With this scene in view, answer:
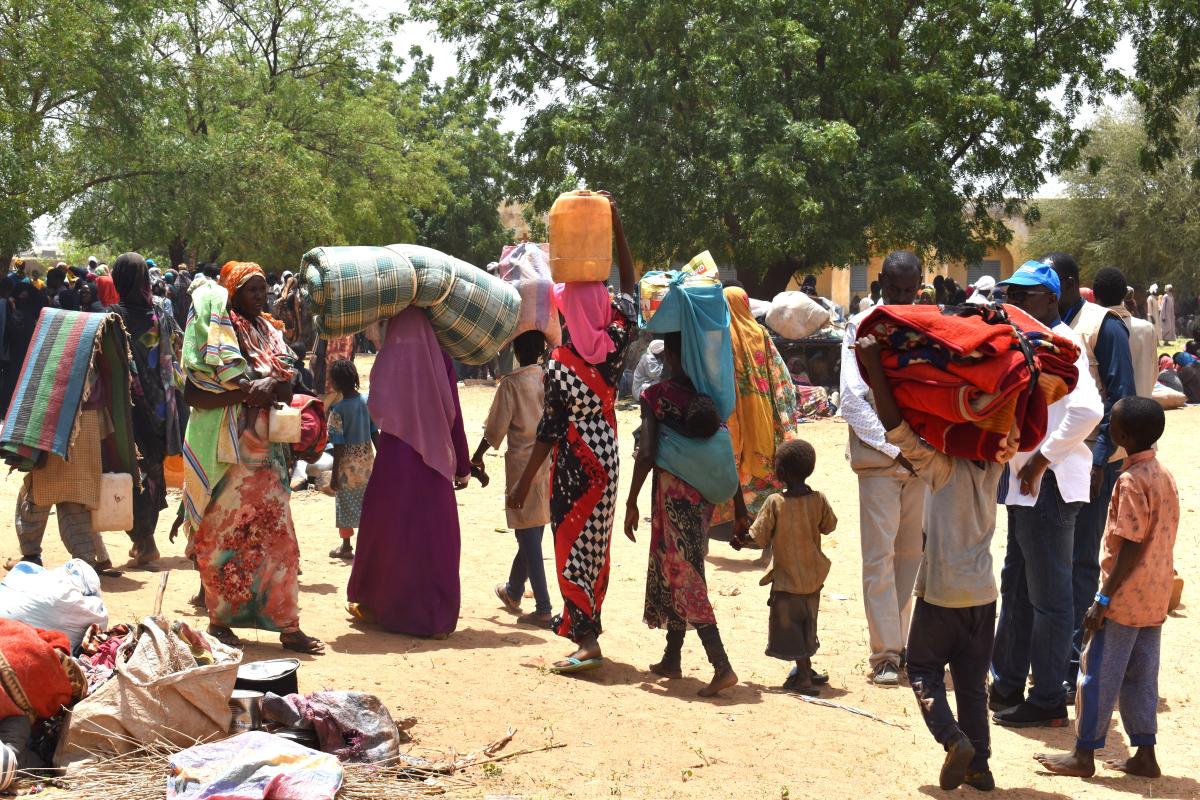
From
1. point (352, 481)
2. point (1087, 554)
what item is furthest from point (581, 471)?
point (352, 481)

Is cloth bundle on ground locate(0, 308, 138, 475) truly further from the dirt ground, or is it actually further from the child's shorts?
the child's shorts

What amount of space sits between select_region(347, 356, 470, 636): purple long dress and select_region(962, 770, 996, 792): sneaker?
298 cm

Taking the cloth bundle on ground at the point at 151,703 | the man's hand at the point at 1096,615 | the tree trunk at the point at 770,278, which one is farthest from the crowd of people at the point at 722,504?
the tree trunk at the point at 770,278

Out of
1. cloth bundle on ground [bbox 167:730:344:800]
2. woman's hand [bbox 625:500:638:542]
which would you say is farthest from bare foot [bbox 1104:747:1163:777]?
cloth bundle on ground [bbox 167:730:344:800]

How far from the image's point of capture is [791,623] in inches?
251

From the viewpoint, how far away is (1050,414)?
224 inches

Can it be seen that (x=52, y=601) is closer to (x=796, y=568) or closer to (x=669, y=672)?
(x=669, y=672)

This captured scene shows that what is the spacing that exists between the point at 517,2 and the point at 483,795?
22550 mm

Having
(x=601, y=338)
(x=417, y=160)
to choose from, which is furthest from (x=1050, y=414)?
(x=417, y=160)

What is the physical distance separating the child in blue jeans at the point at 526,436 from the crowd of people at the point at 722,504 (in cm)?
2

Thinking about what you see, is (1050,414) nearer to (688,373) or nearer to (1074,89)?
(688,373)

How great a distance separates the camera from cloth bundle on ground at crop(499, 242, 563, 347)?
7.34 m

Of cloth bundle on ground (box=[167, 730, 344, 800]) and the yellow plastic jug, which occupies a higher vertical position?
the yellow plastic jug

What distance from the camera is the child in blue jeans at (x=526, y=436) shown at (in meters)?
7.43
